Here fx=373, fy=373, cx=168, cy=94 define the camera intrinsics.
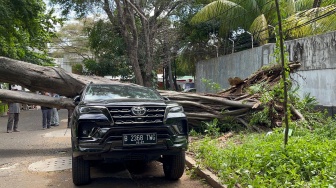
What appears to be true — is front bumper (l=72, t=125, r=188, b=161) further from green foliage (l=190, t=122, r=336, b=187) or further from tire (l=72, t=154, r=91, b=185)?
green foliage (l=190, t=122, r=336, b=187)

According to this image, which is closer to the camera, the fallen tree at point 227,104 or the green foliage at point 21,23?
the fallen tree at point 227,104

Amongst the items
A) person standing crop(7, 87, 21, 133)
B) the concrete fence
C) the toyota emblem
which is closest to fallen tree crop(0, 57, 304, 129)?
the concrete fence

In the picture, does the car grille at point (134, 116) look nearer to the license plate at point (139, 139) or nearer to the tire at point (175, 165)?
the license plate at point (139, 139)

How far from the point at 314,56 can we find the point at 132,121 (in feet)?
23.0

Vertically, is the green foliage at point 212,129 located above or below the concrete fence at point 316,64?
below

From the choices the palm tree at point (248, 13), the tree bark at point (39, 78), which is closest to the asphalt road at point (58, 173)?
the tree bark at point (39, 78)

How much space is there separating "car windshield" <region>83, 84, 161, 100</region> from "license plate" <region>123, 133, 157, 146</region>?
95cm

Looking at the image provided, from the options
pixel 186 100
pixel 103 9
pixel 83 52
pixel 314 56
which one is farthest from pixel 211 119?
pixel 83 52

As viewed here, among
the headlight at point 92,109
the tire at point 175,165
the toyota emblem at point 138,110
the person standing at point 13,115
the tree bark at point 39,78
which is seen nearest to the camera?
the headlight at point 92,109

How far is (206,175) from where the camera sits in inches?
232

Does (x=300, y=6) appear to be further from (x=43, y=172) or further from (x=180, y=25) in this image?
(x=43, y=172)

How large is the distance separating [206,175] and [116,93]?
206cm

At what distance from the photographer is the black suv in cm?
523

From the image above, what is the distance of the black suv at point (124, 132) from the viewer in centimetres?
523
